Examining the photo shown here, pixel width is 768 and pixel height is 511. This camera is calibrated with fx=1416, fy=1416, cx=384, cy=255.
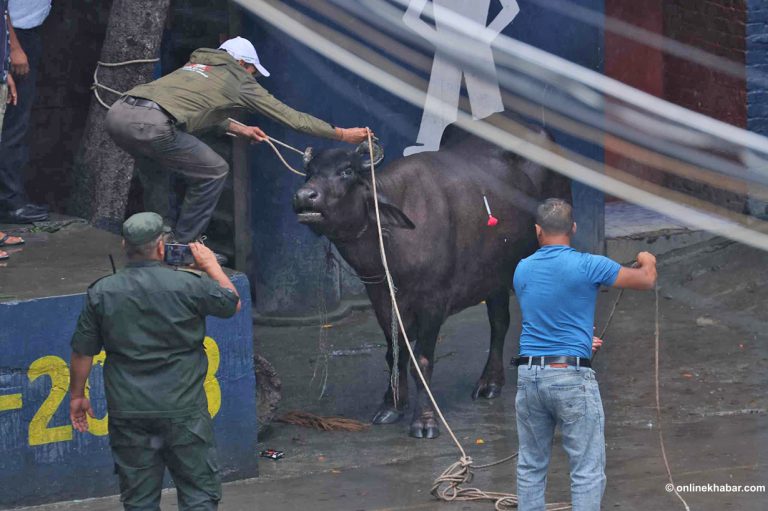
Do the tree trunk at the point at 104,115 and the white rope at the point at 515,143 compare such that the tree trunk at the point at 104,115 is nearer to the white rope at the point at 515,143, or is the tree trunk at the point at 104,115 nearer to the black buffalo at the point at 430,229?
the white rope at the point at 515,143

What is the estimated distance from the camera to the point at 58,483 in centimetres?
797

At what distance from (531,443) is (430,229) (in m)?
2.92

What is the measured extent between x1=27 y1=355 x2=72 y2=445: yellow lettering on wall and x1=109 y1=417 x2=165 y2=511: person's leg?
1440 mm

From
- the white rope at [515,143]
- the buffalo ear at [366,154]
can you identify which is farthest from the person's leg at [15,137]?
the buffalo ear at [366,154]

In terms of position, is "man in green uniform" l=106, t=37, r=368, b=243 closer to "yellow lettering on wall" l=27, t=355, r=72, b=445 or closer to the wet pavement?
"yellow lettering on wall" l=27, t=355, r=72, b=445

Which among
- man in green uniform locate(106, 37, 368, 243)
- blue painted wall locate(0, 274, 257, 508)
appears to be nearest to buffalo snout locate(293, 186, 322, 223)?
man in green uniform locate(106, 37, 368, 243)

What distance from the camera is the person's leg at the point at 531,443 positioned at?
6.88m

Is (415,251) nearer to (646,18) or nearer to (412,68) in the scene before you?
(412,68)

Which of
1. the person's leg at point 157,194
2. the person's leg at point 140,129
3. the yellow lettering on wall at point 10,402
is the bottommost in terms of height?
the yellow lettering on wall at point 10,402

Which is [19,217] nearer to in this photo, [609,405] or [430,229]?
[430,229]

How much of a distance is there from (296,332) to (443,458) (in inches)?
134

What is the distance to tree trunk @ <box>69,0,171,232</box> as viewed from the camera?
10234 mm

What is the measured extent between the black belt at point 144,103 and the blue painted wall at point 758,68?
6570 millimetres

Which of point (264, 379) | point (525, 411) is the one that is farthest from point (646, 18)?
point (525, 411)
